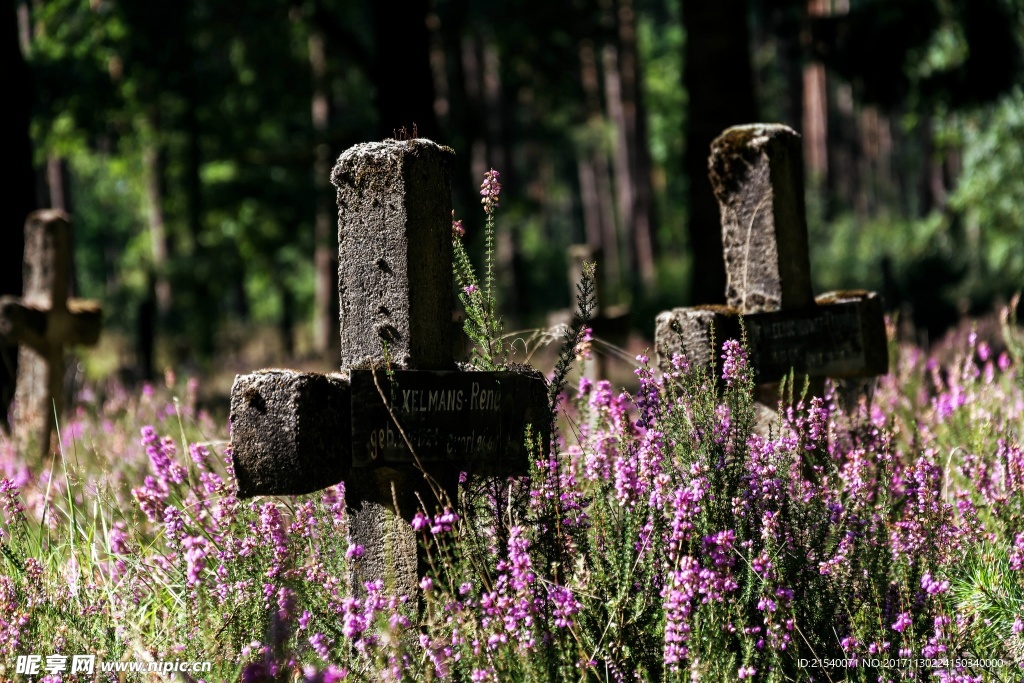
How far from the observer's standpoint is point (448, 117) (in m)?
18.2

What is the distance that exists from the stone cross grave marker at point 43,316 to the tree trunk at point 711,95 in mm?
4877

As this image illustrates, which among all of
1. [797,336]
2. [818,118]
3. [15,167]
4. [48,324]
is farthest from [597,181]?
[797,336]

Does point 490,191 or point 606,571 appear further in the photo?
point 490,191

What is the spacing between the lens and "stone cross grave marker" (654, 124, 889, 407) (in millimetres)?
4906

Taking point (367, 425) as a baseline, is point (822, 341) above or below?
above

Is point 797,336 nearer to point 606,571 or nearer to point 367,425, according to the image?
point 606,571

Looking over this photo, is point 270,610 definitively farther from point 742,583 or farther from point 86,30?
point 86,30

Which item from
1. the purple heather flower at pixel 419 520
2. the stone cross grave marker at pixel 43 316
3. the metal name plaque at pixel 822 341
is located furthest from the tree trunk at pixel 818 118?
the purple heather flower at pixel 419 520

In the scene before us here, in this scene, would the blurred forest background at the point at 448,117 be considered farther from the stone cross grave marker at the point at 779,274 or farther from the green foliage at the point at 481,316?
the stone cross grave marker at the point at 779,274

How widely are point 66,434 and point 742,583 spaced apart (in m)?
5.50

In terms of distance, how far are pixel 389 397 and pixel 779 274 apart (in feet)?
7.31

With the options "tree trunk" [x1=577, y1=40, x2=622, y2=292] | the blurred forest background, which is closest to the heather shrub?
the blurred forest background

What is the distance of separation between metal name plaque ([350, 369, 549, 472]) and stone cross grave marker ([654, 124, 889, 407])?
1456mm

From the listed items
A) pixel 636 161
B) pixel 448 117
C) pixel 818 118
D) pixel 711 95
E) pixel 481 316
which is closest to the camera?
pixel 481 316
